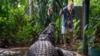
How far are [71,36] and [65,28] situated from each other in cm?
32

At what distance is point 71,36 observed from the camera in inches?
351

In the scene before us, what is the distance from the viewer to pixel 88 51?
20.6 ft

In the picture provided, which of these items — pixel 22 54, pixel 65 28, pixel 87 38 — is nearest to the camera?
pixel 87 38

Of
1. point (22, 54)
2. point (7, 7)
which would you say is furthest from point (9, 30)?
point (22, 54)

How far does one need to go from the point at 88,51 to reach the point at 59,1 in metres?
3.44

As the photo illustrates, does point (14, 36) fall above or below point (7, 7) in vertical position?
below

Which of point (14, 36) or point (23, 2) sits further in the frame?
point (23, 2)

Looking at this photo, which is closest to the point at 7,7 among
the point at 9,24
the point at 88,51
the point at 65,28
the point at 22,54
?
the point at 9,24

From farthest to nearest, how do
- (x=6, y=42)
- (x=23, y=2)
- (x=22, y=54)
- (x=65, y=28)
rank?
(x=23, y=2), (x=6, y=42), (x=65, y=28), (x=22, y=54)

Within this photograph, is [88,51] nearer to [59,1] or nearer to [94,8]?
[94,8]

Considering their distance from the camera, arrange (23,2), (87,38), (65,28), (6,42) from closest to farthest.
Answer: (87,38), (65,28), (6,42), (23,2)

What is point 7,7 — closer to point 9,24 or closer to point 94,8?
point 9,24

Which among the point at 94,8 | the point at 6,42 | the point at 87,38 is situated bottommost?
the point at 6,42

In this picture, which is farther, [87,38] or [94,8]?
[94,8]
